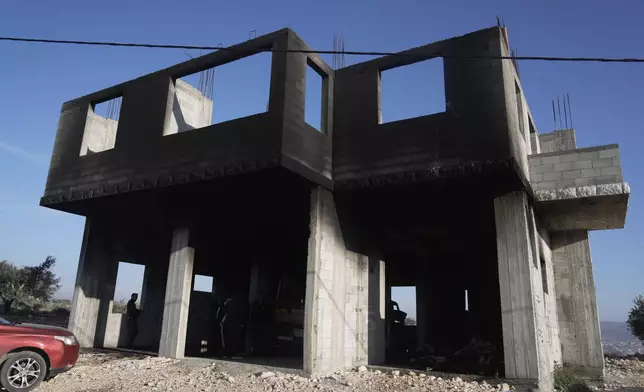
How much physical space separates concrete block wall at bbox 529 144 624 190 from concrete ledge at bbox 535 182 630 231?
159mm

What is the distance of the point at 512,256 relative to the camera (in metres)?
10.2

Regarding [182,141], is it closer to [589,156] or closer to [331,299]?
[331,299]

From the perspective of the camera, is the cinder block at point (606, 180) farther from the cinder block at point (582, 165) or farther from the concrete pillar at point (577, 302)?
the concrete pillar at point (577, 302)

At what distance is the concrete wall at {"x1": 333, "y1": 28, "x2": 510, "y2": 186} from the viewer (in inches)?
404

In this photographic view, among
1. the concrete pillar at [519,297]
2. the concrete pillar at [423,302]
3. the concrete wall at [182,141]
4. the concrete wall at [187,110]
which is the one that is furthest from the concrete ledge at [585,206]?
the concrete wall at [187,110]

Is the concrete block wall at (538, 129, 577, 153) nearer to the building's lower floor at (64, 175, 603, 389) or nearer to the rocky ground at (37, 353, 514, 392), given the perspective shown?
the building's lower floor at (64, 175, 603, 389)

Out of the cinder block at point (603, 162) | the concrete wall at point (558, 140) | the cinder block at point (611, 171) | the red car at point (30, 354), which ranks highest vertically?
the concrete wall at point (558, 140)

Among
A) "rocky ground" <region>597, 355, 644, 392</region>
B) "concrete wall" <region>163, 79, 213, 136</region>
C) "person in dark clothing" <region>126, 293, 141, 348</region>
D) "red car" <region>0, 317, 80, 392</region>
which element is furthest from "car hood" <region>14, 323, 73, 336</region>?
"rocky ground" <region>597, 355, 644, 392</region>

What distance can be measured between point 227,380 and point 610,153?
10507mm

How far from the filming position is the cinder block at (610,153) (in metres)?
11.1

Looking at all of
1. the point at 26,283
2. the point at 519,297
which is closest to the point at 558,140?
the point at 519,297

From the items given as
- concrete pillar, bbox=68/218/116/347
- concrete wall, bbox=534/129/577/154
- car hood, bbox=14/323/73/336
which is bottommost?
car hood, bbox=14/323/73/336

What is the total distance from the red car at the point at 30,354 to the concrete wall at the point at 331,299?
5024 mm

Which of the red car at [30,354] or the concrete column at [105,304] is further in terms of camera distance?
the concrete column at [105,304]
